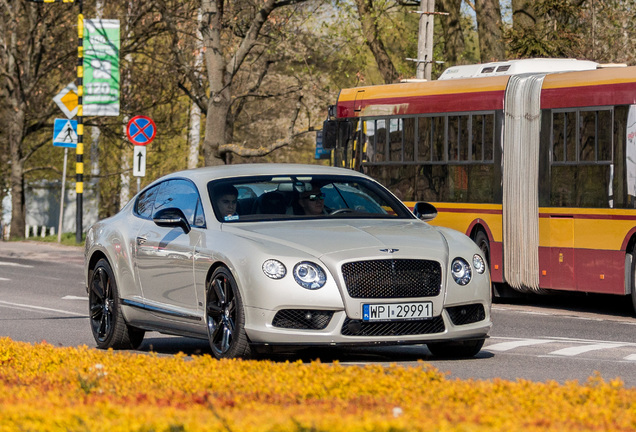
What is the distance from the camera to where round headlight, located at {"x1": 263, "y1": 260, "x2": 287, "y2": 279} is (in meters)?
9.61

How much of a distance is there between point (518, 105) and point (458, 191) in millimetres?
1573

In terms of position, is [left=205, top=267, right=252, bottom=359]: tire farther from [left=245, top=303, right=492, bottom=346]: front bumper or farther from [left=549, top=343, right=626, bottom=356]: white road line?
[left=549, top=343, right=626, bottom=356]: white road line

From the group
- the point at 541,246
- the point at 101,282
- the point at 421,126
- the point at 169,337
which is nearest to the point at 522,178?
the point at 541,246

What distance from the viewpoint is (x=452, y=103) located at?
1892 centimetres

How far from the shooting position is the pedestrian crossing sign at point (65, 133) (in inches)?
1345

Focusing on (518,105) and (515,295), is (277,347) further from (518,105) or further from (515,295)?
(515,295)

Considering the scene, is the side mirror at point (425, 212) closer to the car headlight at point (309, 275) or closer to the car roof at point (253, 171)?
the car roof at point (253, 171)

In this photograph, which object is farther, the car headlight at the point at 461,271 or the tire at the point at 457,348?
the tire at the point at 457,348

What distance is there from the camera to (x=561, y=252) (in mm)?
17250

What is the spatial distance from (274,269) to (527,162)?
8.74m

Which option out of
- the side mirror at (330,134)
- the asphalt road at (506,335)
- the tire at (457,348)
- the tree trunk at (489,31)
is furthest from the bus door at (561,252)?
the tree trunk at (489,31)

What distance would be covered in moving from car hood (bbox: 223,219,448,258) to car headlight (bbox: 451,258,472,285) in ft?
0.43

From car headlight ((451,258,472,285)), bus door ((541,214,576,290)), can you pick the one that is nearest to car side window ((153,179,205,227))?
car headlight ((451,258,472,285))

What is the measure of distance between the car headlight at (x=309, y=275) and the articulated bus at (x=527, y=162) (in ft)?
24.5
